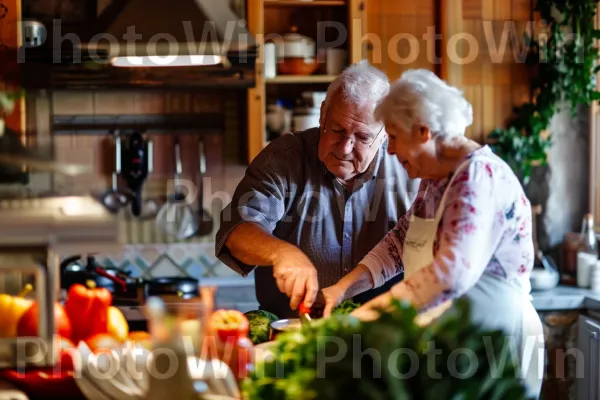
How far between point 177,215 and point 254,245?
2.11 m

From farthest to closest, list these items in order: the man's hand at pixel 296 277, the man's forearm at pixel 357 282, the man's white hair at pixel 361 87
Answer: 1. the man's white hair at pixel 361 87
2. the man's forearm at pixel 357 282
3. the man's hand at pixel 296 277

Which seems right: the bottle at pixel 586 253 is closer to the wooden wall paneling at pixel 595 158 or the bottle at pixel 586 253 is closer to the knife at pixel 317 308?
the wooden wall paneling at pixel 595 158

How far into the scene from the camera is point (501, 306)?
2008 millimetres

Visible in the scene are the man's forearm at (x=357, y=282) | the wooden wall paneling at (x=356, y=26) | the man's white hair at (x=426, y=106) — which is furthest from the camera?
the wooden wall paneling at (x=356, y=26)

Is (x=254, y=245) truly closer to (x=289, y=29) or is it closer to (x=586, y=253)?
(x=289, y=29)

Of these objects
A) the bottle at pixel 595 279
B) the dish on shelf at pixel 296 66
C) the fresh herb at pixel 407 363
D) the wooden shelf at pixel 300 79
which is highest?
the dish on shelf at pixel 296 66

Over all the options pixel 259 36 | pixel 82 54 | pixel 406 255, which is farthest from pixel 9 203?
pixel 259 36

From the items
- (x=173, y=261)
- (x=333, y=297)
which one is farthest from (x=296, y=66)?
(x=333, y=297)

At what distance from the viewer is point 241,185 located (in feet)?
8.96

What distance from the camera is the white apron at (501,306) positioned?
1993mm

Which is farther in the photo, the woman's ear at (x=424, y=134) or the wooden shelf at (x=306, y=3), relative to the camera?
the wooden shelf at (x=306, y=3)

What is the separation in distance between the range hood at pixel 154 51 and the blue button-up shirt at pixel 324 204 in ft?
3.23

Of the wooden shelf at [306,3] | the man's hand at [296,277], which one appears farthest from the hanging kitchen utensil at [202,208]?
the man's hand at [296,277]

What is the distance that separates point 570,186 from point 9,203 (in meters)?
3.57
